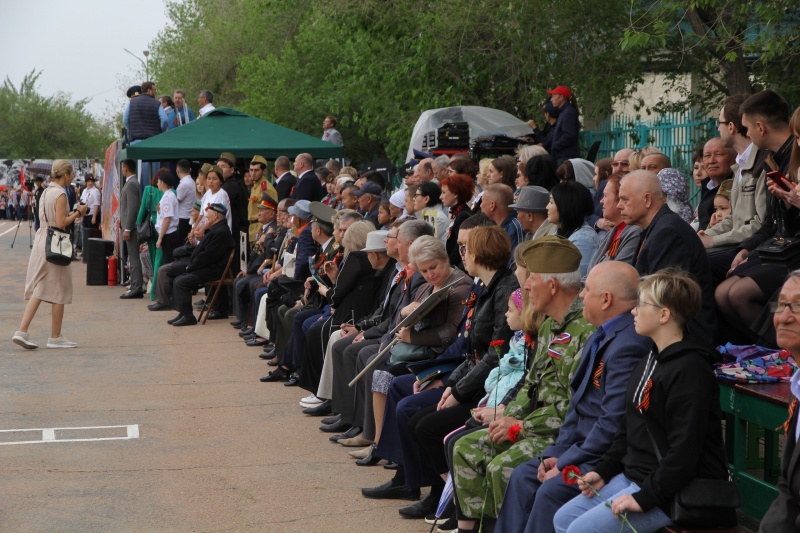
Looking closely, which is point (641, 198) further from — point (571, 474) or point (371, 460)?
point (371, 460)

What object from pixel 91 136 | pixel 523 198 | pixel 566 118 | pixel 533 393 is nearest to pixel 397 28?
pixel 566 118

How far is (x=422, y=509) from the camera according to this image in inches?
262

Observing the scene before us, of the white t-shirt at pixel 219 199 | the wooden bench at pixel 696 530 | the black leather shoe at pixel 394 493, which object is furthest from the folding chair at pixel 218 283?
the wooden bench at pixel 696 530

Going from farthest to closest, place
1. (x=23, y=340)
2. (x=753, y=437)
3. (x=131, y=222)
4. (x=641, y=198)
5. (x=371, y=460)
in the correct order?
(x=131, y=222), (x=23, y=340), (x=371, y=460), (x=641, y=198), (x=753, y=437)

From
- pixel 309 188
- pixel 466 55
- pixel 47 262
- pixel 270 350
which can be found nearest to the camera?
pixel 270 350

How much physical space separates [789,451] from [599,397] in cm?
129

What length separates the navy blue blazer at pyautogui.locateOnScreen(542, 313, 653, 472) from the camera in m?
4.86

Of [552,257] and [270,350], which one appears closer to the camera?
[552,257]

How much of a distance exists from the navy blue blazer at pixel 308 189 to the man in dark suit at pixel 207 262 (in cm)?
123

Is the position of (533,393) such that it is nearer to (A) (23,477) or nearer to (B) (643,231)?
(B) (643,231)

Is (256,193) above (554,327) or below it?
above

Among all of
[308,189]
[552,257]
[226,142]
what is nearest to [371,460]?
[552,257]

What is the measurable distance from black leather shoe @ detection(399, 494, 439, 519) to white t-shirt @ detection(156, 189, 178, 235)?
11.5 m

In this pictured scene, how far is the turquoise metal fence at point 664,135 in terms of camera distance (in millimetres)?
12797
